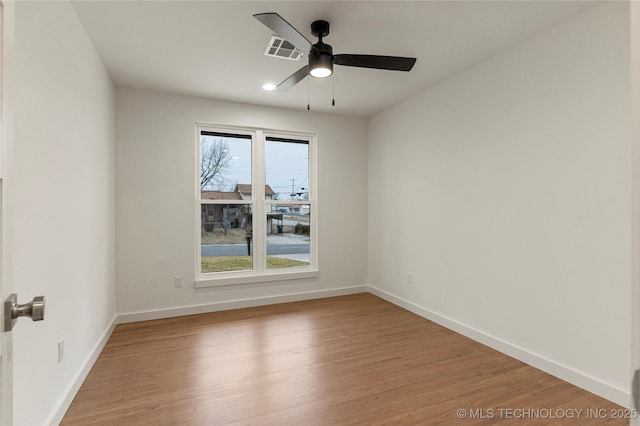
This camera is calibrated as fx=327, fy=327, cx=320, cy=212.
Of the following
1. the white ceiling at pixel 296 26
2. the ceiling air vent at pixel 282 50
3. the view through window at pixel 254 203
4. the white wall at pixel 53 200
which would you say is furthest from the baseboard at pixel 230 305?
the ceiling air vent at pixel 282 50

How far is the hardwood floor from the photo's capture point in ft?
6.75

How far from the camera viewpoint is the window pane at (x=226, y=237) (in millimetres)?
4254

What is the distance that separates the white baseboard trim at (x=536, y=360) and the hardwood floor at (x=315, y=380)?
61 mm

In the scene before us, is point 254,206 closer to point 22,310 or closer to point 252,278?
point 252,278

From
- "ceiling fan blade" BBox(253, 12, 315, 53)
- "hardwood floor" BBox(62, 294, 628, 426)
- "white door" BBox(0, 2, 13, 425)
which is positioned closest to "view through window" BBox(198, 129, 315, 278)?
"hardwood floor" BBox(62, 294, 628, 426)

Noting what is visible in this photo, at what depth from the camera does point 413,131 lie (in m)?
4.08

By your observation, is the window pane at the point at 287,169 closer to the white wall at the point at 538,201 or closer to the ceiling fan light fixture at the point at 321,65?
the white wall at the point at 538,201

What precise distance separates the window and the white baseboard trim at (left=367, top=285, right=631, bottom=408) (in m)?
1.80

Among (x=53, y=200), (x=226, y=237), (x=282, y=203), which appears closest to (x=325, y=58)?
(x=53, y=200)

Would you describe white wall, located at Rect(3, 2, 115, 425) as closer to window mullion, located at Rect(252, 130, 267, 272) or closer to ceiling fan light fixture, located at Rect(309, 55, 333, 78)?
ceiling fan light fixture, located at Rect(309, 55, 333, 78)

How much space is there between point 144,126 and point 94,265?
178cm

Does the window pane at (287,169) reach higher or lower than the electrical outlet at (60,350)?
higher

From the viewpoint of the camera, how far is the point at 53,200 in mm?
1920

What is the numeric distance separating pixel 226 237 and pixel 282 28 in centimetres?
294
